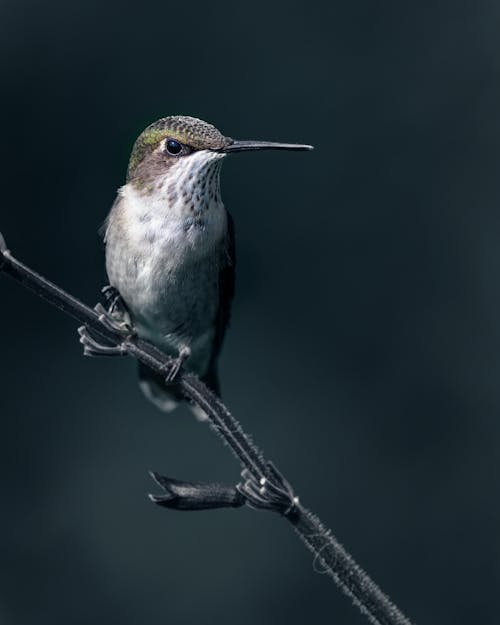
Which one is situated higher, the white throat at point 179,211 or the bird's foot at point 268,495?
the white throat at point 179,211

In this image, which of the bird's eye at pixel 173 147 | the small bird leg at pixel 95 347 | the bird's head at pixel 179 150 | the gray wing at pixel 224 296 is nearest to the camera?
the small bird leg at pixel 95 347

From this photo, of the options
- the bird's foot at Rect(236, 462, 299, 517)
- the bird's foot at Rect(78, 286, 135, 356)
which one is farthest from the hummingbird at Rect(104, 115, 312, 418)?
the bird's foot at Rect(236, 462, 299, 517)

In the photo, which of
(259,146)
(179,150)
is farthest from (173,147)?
(259,146)

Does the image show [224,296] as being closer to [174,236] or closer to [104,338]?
[174,236]

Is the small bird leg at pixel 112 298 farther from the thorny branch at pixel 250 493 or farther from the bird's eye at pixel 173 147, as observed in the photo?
the thorny branch at pixel 250 493

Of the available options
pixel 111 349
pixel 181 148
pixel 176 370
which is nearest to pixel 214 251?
pixel 181 148

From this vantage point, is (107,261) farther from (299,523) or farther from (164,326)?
(299,523)

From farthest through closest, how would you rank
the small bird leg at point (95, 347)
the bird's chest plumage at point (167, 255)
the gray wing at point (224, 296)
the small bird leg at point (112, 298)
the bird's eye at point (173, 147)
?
1. the gray wing at point (224, 296)
2. the small bird leg at point (112, 298)
3. the bird's chest plumage at point (167, 255)
4. the bird's eye at point (173, 147)
5. the small bird leg at point (95, 347)

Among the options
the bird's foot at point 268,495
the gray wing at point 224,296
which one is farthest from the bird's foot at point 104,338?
the gray wing at point 224,296
